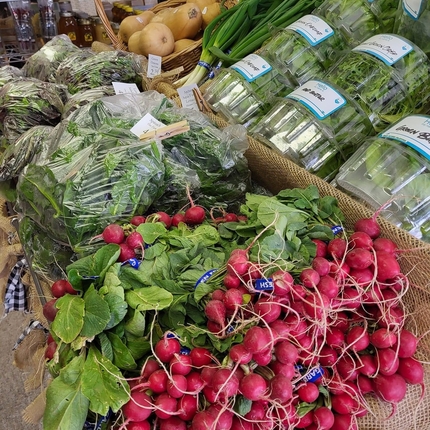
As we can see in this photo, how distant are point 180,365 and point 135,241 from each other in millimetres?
302

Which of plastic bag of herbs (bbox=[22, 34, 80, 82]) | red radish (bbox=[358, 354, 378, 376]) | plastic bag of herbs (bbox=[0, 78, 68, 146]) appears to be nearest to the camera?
red radish (bbox=[358, 354, 378, 376])

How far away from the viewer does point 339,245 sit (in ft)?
2.63

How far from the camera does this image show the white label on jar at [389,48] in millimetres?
1209

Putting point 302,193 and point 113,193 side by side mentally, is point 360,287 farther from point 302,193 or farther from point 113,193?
point 113,193

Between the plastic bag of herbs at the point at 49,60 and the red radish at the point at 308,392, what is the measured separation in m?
1.86

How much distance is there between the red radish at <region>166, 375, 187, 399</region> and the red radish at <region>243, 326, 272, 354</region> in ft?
0.39

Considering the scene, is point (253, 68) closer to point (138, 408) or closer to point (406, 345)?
point (406, 345)

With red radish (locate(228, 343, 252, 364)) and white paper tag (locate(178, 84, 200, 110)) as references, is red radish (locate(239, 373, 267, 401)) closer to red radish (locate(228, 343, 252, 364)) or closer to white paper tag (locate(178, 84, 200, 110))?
red radish (locate(228, 343, 252, 364))

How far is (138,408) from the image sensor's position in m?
0.65

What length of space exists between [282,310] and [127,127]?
30.5 inches

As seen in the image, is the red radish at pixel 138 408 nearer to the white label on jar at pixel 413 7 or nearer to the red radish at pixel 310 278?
the red radish at pixel 310 278

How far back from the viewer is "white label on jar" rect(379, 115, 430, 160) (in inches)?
36.2

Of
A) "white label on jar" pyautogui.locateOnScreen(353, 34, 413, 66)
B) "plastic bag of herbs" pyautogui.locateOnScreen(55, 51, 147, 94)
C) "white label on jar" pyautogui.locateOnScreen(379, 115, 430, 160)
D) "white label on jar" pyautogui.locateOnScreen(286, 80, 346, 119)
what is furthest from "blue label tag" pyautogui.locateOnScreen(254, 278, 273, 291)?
"plastic bag of herbs" pyautogui.locateOnScreen(55, 51, 147, 94)

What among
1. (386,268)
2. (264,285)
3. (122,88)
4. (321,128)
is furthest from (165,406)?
(122,88)
